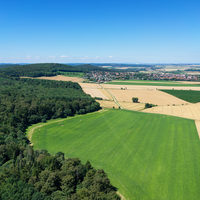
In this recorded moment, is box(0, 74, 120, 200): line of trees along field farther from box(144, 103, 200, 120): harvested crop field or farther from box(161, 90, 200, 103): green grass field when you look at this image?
box(161, 90, 200, 103): green grass field

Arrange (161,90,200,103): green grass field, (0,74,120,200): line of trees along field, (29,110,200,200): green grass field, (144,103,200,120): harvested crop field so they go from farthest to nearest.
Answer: (161,90,200,103): green grass field < (144,103,200,120): harvested crop field < (29,110,200,200): green grass field < (0,74,120,200): line of trees along field

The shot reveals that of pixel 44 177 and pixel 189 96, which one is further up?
pixel 189 96

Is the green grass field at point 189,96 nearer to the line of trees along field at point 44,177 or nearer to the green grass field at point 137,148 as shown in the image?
the green grass field at point 137,148

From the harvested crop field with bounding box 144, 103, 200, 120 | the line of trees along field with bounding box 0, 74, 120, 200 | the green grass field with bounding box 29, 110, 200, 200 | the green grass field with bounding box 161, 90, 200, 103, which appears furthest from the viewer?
the green grass field with bounding box 161, 90, 200, 103

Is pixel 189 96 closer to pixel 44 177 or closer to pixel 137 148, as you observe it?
pixel 137 148

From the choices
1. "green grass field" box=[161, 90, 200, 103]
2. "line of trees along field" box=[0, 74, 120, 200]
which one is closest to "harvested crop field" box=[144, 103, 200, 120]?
"green grass field" box=[161, 90, 200, 103]


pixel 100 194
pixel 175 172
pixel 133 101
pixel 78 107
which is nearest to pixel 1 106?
pixel 78 107

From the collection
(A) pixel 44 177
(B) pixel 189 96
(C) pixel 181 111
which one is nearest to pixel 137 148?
(A) pixel 44 177

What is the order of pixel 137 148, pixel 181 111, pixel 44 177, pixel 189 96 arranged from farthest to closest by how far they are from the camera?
pixel 189 96 < pixel 181 111 < pixel 137 148 < pixel 44 177
